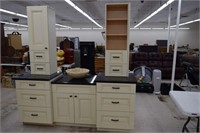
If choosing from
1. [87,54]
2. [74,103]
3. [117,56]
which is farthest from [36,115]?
[87,54]

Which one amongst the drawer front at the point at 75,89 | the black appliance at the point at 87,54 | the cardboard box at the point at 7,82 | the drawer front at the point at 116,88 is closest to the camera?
the drawer front at the point at 116,88

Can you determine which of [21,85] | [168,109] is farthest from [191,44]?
Answer: [21,85]

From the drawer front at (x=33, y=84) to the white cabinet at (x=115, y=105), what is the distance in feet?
2.81

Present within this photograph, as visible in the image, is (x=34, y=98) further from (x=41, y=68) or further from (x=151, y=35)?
(x=151, y=35)

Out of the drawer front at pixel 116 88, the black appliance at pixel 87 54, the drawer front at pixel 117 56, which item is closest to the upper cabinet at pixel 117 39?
the drawer front at pixel 117 56

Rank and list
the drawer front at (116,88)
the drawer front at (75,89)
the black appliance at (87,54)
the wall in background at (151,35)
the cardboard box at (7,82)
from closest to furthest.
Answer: the drawer front at (116,88)
the drawer front at (75,89)
the black appliance at (87,54)
the cardboard box at (7,82)
the wall in background at (151,35)

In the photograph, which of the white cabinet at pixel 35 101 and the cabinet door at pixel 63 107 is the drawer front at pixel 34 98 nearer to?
the white cabinet at pixel 35 101

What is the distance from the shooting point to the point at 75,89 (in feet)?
8.74

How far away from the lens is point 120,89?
255 cm

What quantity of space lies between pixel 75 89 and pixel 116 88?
0.65 m

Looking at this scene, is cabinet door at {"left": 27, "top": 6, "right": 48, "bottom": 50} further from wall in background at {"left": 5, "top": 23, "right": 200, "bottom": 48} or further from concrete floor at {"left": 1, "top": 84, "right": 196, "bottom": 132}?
wall in background at {"left": 5, "top": 23, "right": 200, "bottom": 48}

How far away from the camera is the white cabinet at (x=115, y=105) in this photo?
8.39 ft

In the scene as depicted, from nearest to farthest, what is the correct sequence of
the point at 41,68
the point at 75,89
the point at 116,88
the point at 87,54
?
the point at 116,88 < the point at 75,89 < the point at 41,68 < the point at 87,54

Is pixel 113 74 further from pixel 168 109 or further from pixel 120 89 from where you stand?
pixel 168 109
